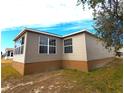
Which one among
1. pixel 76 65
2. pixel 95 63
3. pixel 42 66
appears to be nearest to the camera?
pixel 42 66

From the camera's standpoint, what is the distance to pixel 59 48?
1141cm

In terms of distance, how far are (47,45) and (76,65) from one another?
3.04 m

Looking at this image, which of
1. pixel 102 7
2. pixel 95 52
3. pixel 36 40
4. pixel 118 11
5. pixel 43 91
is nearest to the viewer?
pixel 43 91

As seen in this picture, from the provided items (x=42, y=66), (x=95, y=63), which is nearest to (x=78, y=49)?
(x=95, y=63)

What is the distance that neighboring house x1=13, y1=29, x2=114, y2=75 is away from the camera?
9.20 metres

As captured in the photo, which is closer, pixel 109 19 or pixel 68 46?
pixel 109 19

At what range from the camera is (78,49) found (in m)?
10.2

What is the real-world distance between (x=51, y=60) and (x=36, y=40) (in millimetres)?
2268

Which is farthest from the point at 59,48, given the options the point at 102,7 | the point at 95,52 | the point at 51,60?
the point at 102,7

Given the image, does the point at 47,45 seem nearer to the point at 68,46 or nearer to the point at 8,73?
the point at 68,46

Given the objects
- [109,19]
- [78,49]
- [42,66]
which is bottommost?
[42,66]

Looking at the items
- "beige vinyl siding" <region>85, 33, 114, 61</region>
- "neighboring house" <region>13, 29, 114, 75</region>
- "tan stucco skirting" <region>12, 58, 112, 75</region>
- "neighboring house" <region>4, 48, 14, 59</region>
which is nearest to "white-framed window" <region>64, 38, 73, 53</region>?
"neighboring house" <region>13, 29, 114, 75</region>

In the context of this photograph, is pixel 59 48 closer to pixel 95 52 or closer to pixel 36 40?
pixel 36 40

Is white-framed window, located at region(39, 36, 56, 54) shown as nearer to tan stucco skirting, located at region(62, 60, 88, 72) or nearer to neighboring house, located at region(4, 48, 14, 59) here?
tan stucco skirting, located at region(62, 60, 88, 72)
